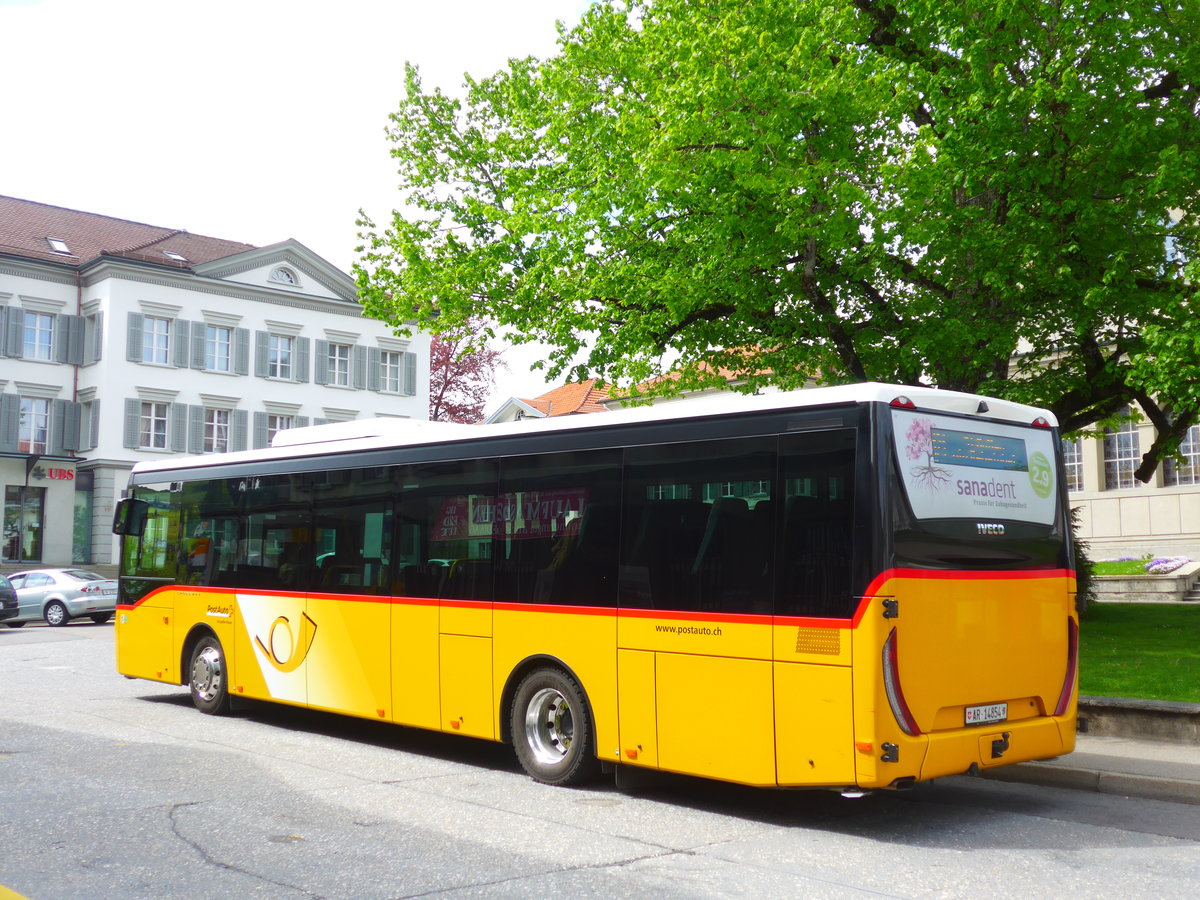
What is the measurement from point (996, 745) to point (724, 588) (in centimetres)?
196

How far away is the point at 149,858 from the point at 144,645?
817 centimetres

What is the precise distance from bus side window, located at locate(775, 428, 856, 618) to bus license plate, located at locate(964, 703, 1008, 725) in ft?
3.68

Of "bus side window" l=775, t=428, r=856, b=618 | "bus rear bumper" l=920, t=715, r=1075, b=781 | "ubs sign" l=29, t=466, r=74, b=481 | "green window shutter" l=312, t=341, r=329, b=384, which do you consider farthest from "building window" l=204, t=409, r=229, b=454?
"bus rear bumper" l=920, t=715, r=1075, b=781

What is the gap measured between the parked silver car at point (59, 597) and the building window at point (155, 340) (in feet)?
54.3

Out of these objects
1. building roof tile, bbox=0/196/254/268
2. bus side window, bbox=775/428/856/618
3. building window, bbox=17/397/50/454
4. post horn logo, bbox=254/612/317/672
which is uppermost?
building roof tile, bbox=0/196/254/268

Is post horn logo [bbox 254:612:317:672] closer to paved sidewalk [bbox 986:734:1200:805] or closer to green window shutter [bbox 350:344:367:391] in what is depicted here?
paved sidewalk [bbox 986:734:1200:805]

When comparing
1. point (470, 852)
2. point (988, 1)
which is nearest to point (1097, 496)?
point (988, 1)

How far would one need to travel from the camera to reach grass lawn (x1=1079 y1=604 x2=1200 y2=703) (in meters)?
12.5

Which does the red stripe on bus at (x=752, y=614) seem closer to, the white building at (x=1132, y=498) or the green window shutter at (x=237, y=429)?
the white building at (x=1132, y=498)

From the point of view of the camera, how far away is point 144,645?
46.4 feet

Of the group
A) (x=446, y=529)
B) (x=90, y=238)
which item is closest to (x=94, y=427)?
(x=90, y=238)

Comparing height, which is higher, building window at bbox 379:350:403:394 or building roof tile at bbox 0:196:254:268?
building roof tile at bbox 0:196:254:268

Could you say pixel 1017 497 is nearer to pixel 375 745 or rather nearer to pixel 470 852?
pixel 470 852

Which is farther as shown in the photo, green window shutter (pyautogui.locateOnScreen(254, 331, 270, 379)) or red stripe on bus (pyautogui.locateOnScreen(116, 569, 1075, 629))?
green window shutter (pyautogui.locateOnScreen(254, 331, 270, 379))
